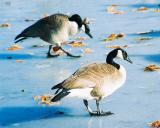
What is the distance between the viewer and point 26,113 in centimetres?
759

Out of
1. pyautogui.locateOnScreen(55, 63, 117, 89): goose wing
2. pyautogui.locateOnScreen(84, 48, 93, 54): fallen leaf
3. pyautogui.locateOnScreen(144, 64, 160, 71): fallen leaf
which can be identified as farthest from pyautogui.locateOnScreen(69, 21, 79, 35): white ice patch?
pyautogui.locateOnScreen(55, 63, 117, 89): goose wing

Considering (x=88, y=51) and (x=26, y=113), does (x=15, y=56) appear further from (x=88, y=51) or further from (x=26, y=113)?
(x=26, y=113)

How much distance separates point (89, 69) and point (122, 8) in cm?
944

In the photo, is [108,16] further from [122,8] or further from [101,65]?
[101,65]

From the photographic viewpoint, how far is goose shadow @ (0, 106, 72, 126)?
7.35 metres

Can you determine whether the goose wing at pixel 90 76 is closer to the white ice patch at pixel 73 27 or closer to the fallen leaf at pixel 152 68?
the fallen leaf at pixel 152 68

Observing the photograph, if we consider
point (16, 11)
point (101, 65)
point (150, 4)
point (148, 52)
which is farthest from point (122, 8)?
point (101, 65)

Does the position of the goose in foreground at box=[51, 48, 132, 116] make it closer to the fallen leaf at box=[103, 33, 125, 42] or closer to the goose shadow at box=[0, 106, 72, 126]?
the goose shadow at box=[0, 106, 72, 126]

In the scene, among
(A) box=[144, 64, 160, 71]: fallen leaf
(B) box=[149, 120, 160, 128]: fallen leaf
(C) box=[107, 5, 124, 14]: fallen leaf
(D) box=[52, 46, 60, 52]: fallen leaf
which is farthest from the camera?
(C) box=[107, 5, 124, 14]: fallen leaf

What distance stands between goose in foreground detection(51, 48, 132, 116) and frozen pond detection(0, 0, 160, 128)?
31cm

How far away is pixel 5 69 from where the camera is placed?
33.5 ft

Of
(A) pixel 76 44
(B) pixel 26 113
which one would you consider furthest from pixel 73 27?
(B) pixel 26 113

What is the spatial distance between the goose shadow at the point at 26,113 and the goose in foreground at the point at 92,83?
17.5 inches

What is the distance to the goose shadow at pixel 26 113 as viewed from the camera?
7.35 m
